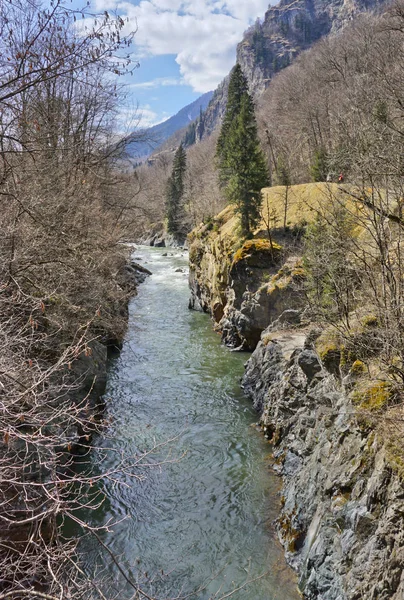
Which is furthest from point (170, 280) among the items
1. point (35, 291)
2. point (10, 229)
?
point (10, 229)

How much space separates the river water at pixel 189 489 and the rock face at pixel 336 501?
62cm

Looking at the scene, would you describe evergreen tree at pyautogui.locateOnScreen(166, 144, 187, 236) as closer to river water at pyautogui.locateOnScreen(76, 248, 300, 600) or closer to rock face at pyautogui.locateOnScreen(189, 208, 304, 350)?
rock face at pyautogui.locateOnScreen(189, 208, 304, 350)

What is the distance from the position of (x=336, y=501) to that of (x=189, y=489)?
406 centimetres

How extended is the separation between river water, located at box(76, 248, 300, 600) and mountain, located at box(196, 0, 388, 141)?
126319 millimetres

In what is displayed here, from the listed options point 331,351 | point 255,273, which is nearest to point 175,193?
point 255,273

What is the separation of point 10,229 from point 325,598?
7.55 meters

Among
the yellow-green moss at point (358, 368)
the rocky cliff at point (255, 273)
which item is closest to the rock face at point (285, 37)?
the rocky cliff at point (255, 273)

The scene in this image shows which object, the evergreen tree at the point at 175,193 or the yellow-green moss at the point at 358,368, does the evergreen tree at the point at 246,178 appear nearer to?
the yellow-green moss at the point at 358,368

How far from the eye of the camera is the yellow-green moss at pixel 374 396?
5.77 meters

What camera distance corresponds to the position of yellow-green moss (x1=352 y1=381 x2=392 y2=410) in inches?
227

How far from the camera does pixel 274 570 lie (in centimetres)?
676

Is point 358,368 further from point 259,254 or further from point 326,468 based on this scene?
point 259,254

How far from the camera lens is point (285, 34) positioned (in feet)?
436

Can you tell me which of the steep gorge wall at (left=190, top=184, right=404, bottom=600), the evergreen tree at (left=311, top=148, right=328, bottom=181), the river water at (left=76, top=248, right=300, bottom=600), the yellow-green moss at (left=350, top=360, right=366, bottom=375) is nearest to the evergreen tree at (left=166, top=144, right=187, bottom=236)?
the evergreen tree at (left=311, top=148, right=328, bottom=181)
